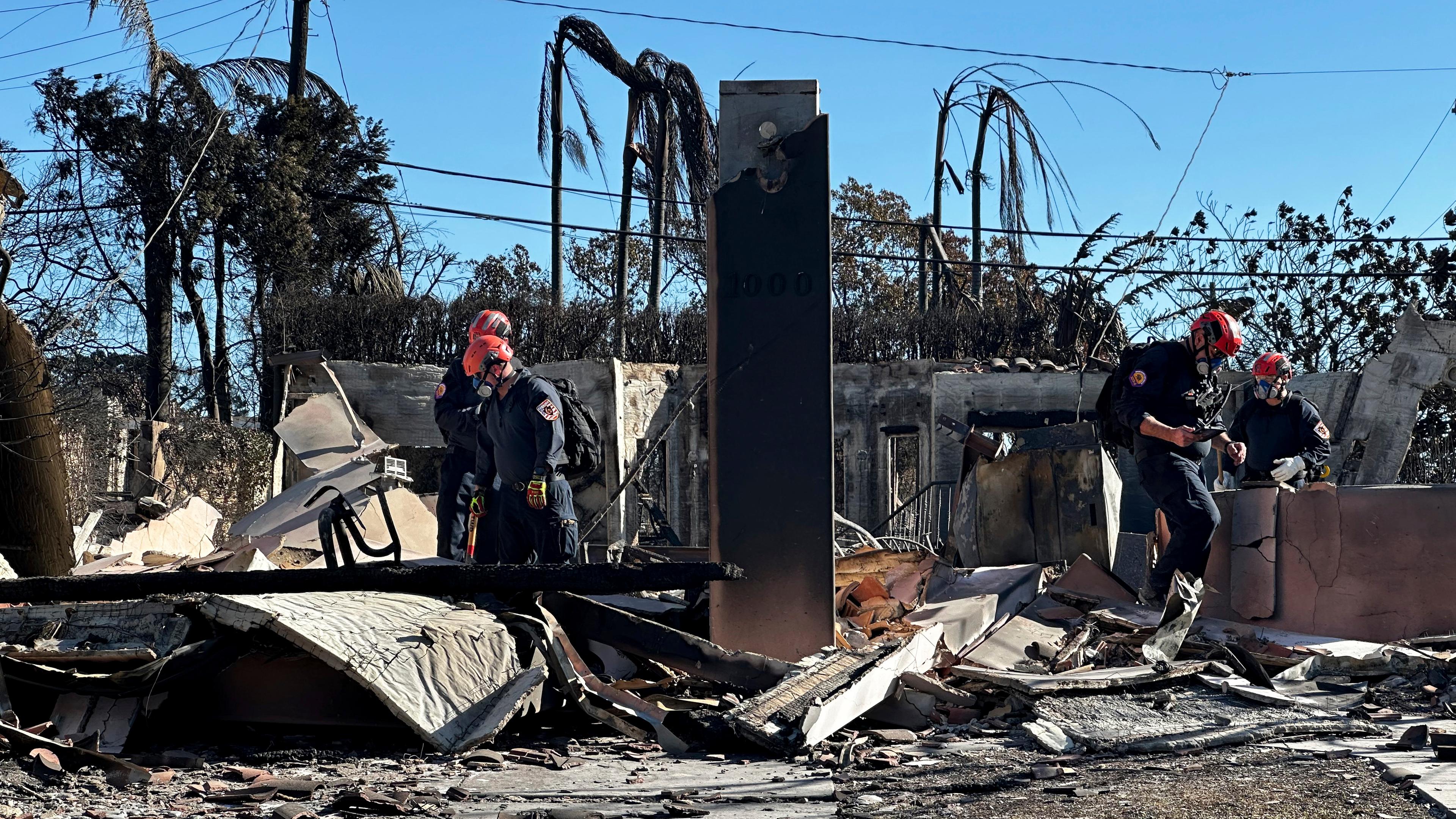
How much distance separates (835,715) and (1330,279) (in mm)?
18706

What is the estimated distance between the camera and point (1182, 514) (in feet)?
22.2

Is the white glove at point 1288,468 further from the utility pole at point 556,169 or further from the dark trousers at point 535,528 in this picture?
the utility pole at point 556,169

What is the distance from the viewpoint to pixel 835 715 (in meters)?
4.23

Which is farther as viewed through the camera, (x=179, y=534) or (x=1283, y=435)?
(x=179, y=534)

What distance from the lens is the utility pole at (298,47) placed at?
1786 centimetres

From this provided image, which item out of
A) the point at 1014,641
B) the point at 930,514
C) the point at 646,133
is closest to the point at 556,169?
the point at 646,133

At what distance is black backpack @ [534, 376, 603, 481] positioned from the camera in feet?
24.7

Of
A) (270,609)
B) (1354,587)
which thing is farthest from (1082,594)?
(270,609)

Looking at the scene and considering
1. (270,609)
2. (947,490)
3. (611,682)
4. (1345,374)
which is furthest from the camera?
(1345,374)

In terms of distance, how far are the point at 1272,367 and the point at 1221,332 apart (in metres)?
2.35

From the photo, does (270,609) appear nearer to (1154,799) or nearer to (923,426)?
(1154,799)

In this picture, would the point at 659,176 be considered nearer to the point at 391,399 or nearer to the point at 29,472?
the point at 391,399

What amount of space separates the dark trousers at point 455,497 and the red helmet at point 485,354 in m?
0.65

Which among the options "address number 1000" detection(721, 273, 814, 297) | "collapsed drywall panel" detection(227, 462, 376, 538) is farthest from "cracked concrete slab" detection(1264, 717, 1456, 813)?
"collapsed drywall panel" detection(227, 462, 376, 538)
